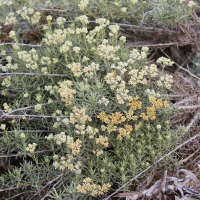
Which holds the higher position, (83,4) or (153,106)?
(83,4)

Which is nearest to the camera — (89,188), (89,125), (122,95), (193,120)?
(89,188)

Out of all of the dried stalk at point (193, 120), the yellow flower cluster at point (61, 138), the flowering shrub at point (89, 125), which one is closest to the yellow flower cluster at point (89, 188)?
the flowering shrub at point (89, 125)

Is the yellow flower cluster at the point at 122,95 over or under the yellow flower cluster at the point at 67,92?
over

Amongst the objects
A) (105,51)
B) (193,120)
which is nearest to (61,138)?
(105,51)

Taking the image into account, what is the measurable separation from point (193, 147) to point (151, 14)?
155cm

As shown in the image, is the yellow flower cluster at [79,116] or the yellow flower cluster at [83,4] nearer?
the yellow flower cluster at [79,116]

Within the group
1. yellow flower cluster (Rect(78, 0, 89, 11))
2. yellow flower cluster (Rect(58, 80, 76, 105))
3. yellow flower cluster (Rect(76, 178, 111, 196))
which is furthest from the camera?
yellow flower cluster (Rect(78, 0, 89, 11))

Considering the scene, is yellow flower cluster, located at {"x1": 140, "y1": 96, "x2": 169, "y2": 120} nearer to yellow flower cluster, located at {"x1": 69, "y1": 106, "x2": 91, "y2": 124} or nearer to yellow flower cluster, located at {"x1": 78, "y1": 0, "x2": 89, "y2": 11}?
yellow flower cluster, located at {"x1": 69, "y1": 106, "x2": 91, "y2": 124}

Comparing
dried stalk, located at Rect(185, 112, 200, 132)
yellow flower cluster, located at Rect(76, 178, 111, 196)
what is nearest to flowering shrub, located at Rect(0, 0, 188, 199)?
yellow flower cluster, located at Rect(76, 178, 111, 196)

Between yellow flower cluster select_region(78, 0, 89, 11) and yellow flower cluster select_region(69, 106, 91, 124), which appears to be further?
yellow flower cluster select_region(78, 0, 89, 11)

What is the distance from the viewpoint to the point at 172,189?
6.29ft

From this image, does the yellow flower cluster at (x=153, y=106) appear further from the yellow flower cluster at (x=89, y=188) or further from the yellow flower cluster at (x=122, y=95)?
the yellow flower cluster at (x=89, y=188)

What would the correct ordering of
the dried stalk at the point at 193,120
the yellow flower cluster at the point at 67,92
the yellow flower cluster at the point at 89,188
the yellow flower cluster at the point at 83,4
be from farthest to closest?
the yellow flower cluster at the point at 83,4 < the dried stalk at the point at 193,120 < the yellow flower cluster at the point at 67,92 < the yellow flower cluster at the point at 89,188

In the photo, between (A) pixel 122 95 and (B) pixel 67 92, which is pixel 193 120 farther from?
(B) pixel 67 92
